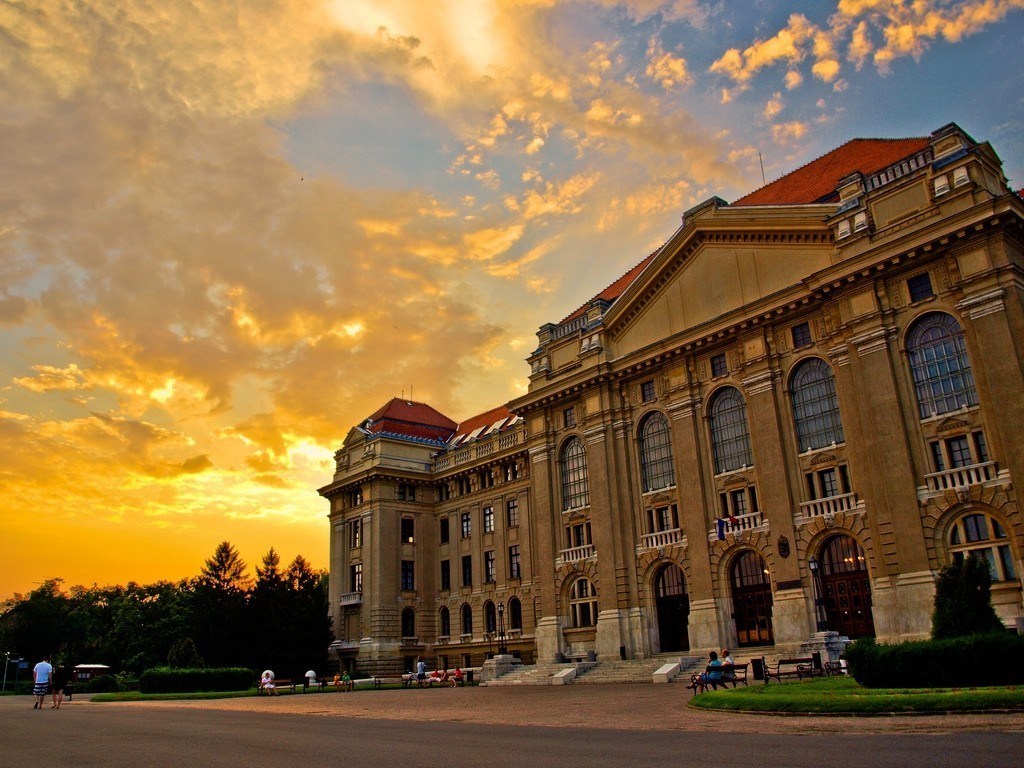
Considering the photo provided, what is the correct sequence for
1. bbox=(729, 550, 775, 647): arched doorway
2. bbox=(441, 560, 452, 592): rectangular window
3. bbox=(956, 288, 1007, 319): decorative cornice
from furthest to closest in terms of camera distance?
bbox=(441, 560, 452, 592): rectangular window < bbox=(729, 550, 775, 647): arched doorway < bbox=(956, 288, 1007, 319): decorative cornice

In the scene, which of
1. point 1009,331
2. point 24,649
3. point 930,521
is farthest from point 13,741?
point 24,649

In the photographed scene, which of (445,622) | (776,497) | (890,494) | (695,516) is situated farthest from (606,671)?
(445,622)

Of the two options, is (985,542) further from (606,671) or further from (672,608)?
(606,671)

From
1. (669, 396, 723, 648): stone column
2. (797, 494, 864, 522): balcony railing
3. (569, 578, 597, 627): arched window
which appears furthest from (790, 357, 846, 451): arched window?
(569, 578, 597, 627): arched window

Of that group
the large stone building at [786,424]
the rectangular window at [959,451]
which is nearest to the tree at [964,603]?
the large stone building at [786,424]

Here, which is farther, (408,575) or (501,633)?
(408,575)

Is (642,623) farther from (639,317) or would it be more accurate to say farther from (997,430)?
(997,430)

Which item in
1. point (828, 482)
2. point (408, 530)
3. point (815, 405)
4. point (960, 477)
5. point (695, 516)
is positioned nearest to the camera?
point (960, 477)

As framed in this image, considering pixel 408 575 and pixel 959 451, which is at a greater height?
pixel 959 451

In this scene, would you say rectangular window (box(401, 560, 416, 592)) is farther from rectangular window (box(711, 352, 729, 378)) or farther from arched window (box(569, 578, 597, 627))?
rectangular window (box(711, 352, 729, 378))

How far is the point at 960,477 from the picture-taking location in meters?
32.2

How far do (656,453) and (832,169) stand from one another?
1849 centimetres

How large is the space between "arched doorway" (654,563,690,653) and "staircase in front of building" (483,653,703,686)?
1526 millimetres

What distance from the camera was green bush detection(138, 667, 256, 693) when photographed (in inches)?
1754
